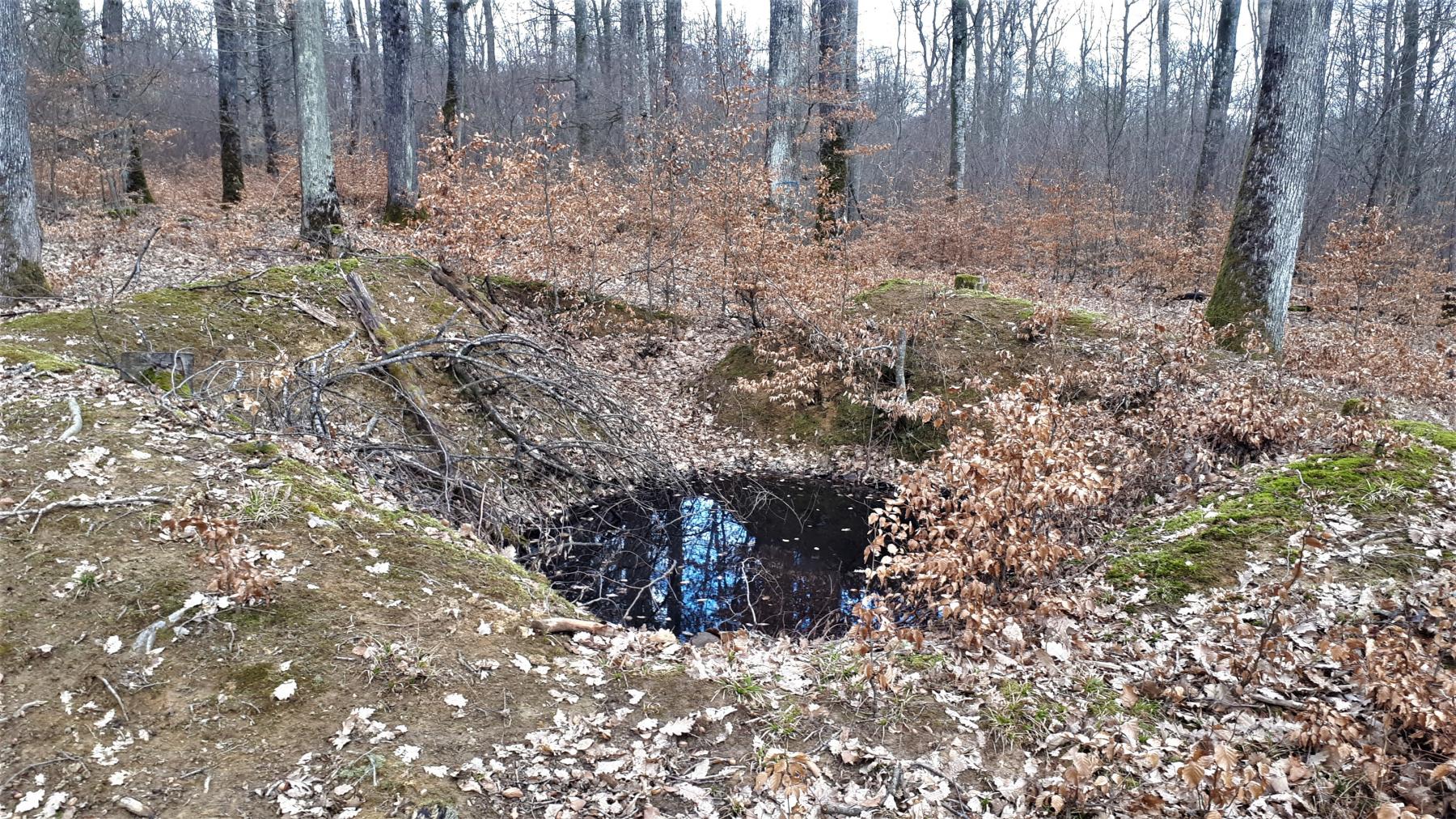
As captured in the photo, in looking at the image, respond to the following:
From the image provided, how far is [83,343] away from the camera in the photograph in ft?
24.2

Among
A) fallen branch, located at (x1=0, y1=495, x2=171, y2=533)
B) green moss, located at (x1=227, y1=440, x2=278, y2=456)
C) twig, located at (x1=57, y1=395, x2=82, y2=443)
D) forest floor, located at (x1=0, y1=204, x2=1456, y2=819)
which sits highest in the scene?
twig, located at (x1=57, y1=395, x2=82, y2=443)

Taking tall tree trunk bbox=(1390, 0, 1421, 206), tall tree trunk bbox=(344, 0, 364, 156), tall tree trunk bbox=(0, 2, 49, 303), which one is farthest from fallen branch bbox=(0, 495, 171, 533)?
tall tree trunk bbox=(1390, 0, 1421, 206)

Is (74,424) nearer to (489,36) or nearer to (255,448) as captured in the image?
(255,448)

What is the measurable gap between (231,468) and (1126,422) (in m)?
7.67

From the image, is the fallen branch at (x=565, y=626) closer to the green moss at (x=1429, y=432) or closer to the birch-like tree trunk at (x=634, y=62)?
the green moss at (x=1429, y=432)

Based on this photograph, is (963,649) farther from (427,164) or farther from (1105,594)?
(427,164)

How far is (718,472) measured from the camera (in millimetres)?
10234

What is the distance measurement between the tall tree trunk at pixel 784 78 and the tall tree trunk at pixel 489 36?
15.2 metres

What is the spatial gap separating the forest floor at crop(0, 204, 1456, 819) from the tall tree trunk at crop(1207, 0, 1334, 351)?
3.99 m

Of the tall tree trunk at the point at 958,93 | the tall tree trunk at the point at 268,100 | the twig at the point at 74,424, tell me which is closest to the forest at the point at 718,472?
the twig at the point at 74,424

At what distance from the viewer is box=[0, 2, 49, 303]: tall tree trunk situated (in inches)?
338

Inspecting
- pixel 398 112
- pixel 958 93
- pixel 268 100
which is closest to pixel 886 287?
pixel 958 93

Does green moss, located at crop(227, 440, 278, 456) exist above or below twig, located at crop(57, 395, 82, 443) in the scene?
below

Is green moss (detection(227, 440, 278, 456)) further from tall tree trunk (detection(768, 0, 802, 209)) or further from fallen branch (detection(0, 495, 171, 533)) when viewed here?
tall tree trunk (detection(768, 0, 802, 209))
